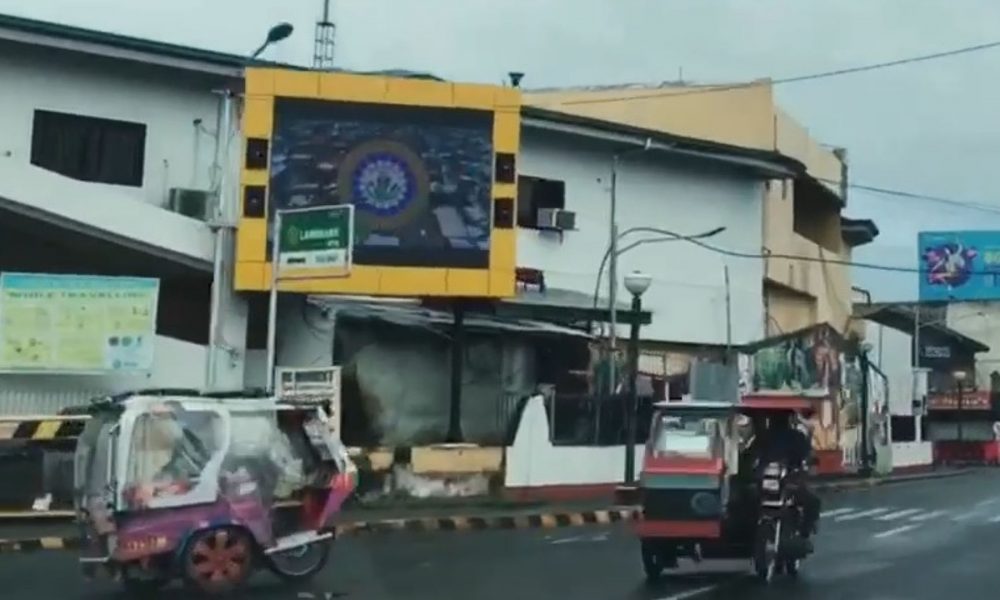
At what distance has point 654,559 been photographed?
664 inches

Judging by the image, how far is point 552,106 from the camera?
46750 millimetres

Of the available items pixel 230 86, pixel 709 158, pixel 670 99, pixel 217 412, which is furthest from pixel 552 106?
pixel 217 412

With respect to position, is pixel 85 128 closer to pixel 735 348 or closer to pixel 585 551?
pixel 585 551

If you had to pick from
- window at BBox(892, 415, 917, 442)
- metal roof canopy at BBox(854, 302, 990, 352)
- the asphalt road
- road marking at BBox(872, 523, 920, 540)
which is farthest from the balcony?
metal roof canopy at BBox(854, 302, 990, 352)

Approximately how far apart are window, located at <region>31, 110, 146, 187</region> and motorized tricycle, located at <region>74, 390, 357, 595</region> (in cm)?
1384

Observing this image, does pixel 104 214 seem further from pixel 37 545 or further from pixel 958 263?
pixel 958 263

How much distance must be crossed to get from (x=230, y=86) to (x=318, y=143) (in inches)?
122

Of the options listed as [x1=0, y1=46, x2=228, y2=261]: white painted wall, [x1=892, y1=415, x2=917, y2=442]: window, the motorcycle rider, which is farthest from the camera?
[x1=892, y1=415, x2=917, y2=442]: window

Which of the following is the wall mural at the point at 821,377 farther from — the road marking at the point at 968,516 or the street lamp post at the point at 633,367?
the street lamp post at the point at 633,367

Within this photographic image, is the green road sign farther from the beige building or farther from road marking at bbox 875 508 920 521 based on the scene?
the beige building

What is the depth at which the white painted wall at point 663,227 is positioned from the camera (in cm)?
3678

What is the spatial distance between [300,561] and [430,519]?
8.70 m

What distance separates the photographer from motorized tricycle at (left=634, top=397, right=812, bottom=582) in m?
16.4

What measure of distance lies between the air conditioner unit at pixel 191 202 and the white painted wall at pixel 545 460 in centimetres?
714
